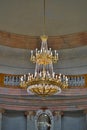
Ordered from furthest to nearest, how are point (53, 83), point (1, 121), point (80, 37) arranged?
point (80, 37)
point (1, 121)
point (53, 83)

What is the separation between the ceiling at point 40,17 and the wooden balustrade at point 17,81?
202 cm

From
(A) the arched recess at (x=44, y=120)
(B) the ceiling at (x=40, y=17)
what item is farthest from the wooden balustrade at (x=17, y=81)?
(B) the ceiling at (x=40, y=17)

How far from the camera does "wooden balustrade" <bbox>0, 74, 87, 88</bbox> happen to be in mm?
15180

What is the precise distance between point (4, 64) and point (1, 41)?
0.98 metres

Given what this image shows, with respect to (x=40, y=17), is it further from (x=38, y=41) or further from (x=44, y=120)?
(x=44, y=120)

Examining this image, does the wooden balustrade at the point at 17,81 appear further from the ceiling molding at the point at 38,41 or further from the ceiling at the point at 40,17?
the ceiling at the point at 40,17

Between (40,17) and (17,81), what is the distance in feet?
9.59

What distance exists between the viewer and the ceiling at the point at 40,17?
50.5 feet

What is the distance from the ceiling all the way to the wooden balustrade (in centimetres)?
202

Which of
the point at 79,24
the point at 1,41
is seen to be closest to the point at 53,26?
the point at 79,24

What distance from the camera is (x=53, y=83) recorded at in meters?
11.5

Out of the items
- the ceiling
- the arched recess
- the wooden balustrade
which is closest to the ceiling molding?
the ceiling

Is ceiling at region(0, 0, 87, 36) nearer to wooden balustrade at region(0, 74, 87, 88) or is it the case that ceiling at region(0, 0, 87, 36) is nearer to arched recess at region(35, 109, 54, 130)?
wooden balustrade at region(0, 74, 87, 88)

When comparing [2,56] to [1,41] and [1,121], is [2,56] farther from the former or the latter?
[1,121]
